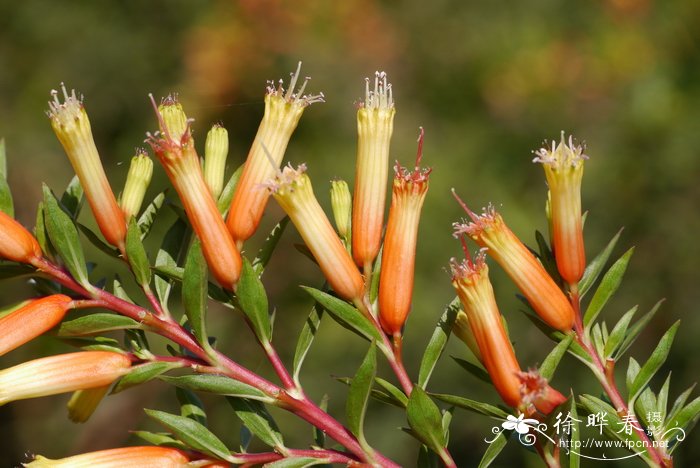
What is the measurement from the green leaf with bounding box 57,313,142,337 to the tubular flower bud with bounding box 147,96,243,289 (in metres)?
0.19

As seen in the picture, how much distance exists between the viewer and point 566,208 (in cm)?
155

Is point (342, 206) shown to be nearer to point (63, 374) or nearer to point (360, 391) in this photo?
point (360, 391)

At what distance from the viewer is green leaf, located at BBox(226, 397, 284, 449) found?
4.67 feet

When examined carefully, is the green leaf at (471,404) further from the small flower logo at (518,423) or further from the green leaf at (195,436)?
the green leaf at (195,436)

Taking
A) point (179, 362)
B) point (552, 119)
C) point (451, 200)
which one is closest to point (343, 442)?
point (179, 362)

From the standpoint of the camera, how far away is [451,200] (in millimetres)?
4641

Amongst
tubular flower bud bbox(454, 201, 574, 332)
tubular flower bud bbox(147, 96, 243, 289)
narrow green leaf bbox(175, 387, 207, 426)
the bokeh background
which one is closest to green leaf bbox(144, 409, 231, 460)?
narrow green leaf bbox(175, 387, 207, 426)

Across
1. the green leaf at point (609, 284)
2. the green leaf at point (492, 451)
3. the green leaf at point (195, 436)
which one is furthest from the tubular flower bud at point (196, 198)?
the green leaf at point (609, 284)

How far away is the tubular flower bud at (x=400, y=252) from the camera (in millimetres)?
1472

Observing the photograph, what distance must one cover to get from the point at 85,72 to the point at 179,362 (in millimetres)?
4984

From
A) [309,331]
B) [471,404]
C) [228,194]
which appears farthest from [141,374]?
[471,404]

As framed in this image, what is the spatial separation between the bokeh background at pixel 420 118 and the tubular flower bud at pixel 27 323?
7.66 feet

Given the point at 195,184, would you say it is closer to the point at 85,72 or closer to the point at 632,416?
the point at 632,416

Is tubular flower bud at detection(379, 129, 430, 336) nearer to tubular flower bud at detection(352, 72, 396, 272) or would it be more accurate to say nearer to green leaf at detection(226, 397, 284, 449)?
tubular flower bud at detection(352, 72, 396, 272)
